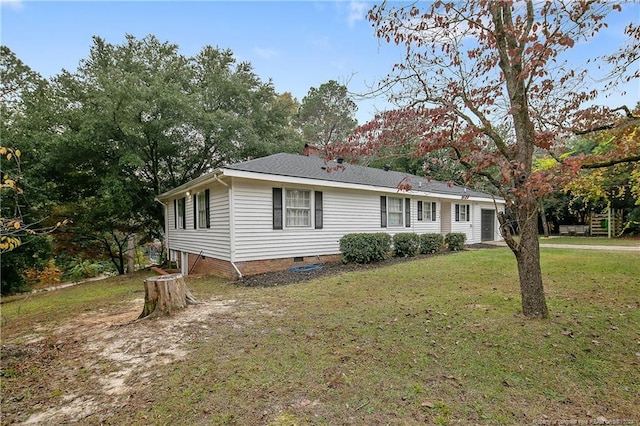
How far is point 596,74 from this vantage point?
4590mm

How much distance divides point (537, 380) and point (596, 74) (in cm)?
448

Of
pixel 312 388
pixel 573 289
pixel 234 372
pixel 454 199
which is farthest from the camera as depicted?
pixel 454 199

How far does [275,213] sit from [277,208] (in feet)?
0.55

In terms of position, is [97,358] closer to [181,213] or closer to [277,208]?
[277,208]

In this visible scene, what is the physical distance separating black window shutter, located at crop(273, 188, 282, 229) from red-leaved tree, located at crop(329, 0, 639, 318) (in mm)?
5192

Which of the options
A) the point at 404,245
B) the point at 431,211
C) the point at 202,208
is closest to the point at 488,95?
the point at 404,245

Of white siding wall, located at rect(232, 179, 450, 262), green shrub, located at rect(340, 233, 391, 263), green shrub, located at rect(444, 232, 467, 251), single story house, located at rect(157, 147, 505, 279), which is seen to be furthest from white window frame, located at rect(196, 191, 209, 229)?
green shrub, located at rect(444, 232, 467, 251)

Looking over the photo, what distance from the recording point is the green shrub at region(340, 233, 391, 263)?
1038cm

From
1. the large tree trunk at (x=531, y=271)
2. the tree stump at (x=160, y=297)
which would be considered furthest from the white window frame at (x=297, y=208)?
the large tree trunk at (x=531, y=271)

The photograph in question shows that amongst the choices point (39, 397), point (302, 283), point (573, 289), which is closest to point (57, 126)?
point (302, 283)

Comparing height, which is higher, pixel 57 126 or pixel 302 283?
pixel 57 126

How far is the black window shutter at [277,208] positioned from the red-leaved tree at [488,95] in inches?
204

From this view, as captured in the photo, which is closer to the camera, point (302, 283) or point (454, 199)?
point (302, 283)

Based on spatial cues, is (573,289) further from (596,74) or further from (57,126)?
(57,126)
